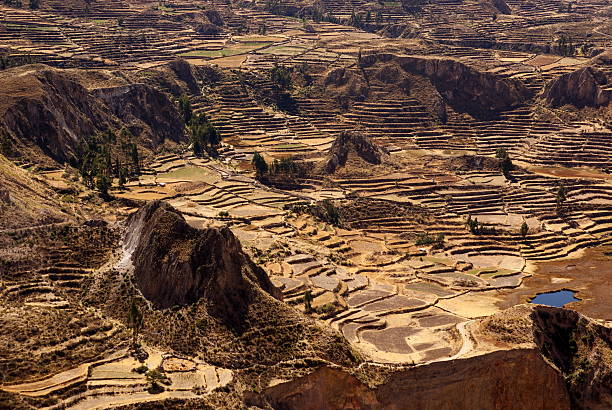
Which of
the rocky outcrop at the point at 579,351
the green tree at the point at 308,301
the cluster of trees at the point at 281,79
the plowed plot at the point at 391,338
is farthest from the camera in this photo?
the cluster of trees at the point at 281,79

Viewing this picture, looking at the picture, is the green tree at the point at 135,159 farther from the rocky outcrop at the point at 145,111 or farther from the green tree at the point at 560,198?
the green tree at the point at 560,198

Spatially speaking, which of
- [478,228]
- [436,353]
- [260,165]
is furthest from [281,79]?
[436,353]

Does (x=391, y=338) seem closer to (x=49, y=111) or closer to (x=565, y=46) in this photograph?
(x=49, y=111)

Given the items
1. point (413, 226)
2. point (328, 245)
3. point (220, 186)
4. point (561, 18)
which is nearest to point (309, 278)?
point (328, 245)

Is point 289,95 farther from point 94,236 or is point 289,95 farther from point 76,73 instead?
point 94,236

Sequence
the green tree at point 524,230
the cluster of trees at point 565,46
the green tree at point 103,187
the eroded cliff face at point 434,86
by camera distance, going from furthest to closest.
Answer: the cluster of trees at point 565,46 → the eroded cliff face at point 434,86 → the green tree at point 524,230 → the green tree at point 103,187

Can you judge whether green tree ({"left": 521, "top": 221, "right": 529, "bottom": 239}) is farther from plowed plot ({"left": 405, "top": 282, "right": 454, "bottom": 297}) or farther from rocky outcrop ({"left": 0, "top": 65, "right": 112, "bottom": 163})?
rocky outcrop ({"left": 0, "top": 65, "right": 112, "bottom": 163})

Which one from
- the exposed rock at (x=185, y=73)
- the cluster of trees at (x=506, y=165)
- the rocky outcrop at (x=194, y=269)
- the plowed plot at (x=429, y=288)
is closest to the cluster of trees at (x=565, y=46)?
the cluster of trees at (x=506, y=165)
